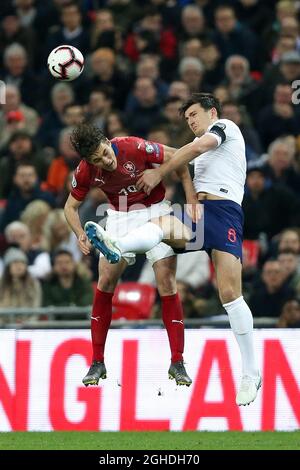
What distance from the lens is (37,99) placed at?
2048 centimetres

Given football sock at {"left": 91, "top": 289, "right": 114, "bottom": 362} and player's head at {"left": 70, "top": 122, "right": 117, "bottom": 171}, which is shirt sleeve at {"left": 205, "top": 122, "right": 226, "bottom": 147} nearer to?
player's head at {"left": 70, "top": 122, "right": 117, "bottom": 171}

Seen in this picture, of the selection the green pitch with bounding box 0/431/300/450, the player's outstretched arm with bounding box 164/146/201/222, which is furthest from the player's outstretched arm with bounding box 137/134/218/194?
the green pitch with bounding box 0/431/300/450

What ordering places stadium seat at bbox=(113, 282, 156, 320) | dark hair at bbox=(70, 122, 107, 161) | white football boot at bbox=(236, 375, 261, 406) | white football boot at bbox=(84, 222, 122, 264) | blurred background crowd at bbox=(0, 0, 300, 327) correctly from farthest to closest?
blurred background crowd at bbox=(0, 0, 300, 327), stadium seat at bbox=(113, 282, 156, 320), white football boot at bbox=(236, 375, 261, 406), dark hair at bbox=(70, 122, 107, 161), white football boot at bbox=(84, 222, 122, 264)

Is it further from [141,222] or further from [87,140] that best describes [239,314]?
[87,140]

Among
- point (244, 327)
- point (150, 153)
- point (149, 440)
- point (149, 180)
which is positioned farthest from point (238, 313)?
point (149, 440)

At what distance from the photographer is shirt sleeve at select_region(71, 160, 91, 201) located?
12406 millimetres

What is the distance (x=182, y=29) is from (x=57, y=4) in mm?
2167

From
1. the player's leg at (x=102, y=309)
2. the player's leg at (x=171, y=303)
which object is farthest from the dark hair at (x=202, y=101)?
the player's leg at (x=102, y=309)

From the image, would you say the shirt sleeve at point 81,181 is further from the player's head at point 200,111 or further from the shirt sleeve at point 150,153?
the player's head at point 200,111

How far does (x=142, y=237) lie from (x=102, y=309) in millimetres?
1108

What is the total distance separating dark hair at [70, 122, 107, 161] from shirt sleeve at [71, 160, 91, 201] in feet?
0.92

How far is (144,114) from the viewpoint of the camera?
18797 millimetres

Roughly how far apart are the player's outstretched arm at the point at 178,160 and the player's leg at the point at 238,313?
0.78 metres

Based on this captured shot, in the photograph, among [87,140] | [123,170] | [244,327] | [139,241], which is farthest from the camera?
[244,327]
